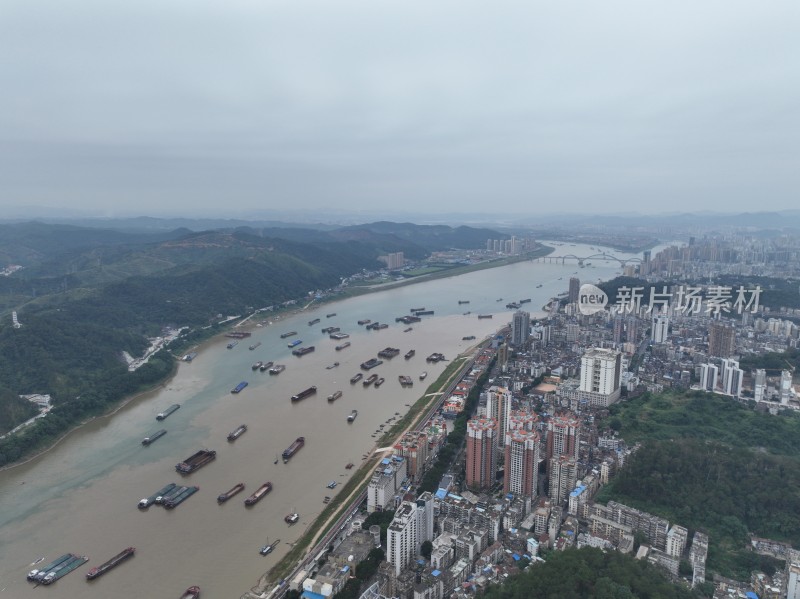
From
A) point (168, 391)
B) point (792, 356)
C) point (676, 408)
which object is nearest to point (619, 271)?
point (792, 356)

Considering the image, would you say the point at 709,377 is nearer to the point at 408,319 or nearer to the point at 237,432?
the point at 237,432

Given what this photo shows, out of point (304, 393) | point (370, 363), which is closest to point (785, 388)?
point (370, 363)

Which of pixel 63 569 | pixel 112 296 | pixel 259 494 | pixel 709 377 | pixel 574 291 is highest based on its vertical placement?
pixel 112 296

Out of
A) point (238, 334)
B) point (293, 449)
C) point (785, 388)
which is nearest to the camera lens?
point (293, 449)

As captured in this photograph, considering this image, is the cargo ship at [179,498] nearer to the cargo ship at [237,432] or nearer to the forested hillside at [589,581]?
the cargo ship at [237,432]

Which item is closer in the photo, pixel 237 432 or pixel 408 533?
pixel 408 533

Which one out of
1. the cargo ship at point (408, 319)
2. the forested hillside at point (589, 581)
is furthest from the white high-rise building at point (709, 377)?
the cargo ship at point (408, 319)

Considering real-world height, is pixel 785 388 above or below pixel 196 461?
above
